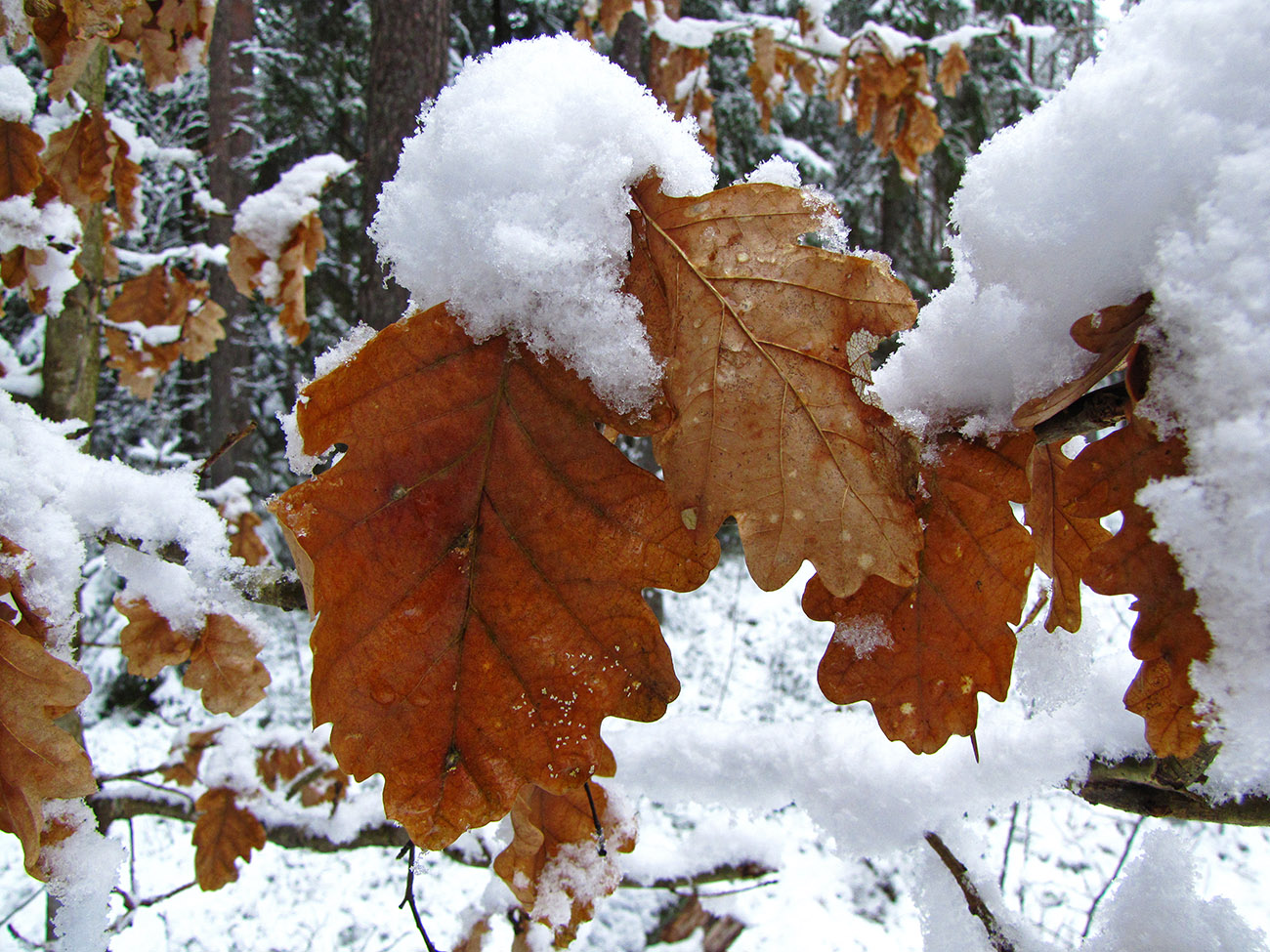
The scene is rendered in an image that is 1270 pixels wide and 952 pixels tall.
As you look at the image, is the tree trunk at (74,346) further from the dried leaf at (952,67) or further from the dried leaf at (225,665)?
the dried leaf at (952,67)

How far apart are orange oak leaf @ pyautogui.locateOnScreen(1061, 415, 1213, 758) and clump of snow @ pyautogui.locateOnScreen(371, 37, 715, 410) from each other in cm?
34

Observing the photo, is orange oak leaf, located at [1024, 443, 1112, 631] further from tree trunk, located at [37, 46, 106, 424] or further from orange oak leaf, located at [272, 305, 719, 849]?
tree trunk, located at [37, 46, 106, 424]

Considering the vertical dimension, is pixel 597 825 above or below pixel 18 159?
below

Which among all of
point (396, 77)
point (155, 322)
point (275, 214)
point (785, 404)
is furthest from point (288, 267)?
point (785, 404)

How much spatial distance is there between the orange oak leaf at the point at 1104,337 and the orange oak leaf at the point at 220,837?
2.56 metres

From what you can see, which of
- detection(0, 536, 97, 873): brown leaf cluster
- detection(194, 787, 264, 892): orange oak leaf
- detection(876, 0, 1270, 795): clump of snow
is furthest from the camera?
detection(194, 787, 264, 892): orange oak leaf

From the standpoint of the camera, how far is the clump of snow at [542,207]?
20.1 inches

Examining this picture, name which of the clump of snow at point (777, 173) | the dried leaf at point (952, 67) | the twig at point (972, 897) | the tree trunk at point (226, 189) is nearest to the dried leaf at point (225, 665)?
the clump of snow at point (777, 173)

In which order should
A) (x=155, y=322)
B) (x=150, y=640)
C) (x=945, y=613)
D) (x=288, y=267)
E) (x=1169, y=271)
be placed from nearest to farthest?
(x=1169, y=271), (x=945, y=613), (x=150, y=640), (x=288, y=267), (x=155, y=322)

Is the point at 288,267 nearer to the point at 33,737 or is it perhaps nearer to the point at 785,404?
the point at 33,737

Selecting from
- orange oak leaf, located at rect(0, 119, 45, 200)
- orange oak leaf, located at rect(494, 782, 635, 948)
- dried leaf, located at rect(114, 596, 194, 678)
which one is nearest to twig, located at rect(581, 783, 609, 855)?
orange oak leaf, located at rect(494, 782, 635, 948)

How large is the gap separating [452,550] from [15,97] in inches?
76.0

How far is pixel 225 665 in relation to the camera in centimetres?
110

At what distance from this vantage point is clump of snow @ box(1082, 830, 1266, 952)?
2.55ft
